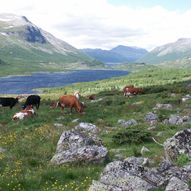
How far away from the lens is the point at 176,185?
13.1 metres

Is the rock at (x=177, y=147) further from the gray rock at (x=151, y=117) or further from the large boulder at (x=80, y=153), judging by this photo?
the gray rock at (x=151, y=117)

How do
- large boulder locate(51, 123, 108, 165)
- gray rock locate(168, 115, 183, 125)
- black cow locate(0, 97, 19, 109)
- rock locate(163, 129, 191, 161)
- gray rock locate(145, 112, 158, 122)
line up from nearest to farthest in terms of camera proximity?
large boulder locate(51, 123, 108, 165) < rock locate(163, 129, 191, 161) < gray rock locate(168, 115, 183, 125) < gray rock locate(145, 112, 158, 122) < black cow locate(0, 97, 19, 109)

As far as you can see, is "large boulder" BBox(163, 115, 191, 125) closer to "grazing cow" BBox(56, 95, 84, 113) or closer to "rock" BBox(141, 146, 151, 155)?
"rock" BBox(141, 146, 151, 155)

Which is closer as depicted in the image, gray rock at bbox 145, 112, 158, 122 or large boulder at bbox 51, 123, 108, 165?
large boulder at bbox 51, 123, 108, 165

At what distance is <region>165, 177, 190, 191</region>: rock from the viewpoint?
12938 mm

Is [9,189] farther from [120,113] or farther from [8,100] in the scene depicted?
[8,100]

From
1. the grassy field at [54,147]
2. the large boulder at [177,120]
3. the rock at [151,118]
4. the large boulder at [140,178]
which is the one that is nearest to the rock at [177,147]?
the grassy field at [54,147]

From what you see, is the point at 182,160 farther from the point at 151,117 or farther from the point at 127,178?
the point at 151,117

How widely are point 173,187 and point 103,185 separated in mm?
2126

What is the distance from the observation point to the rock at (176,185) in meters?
12.9

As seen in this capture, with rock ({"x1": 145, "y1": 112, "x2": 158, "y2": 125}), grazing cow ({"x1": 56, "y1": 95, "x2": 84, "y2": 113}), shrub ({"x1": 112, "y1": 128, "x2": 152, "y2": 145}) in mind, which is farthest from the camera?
grazing cow ({"x1": 56, "y1": 95, "x2": 84, "y2": 113})

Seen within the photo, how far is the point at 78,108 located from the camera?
3641cm

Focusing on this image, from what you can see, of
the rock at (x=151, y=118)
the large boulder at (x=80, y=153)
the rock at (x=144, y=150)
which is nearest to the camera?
the large boulder at (x=80, y=153)

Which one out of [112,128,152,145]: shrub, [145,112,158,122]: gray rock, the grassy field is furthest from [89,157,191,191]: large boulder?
[145,112,158,122]: gray rock
